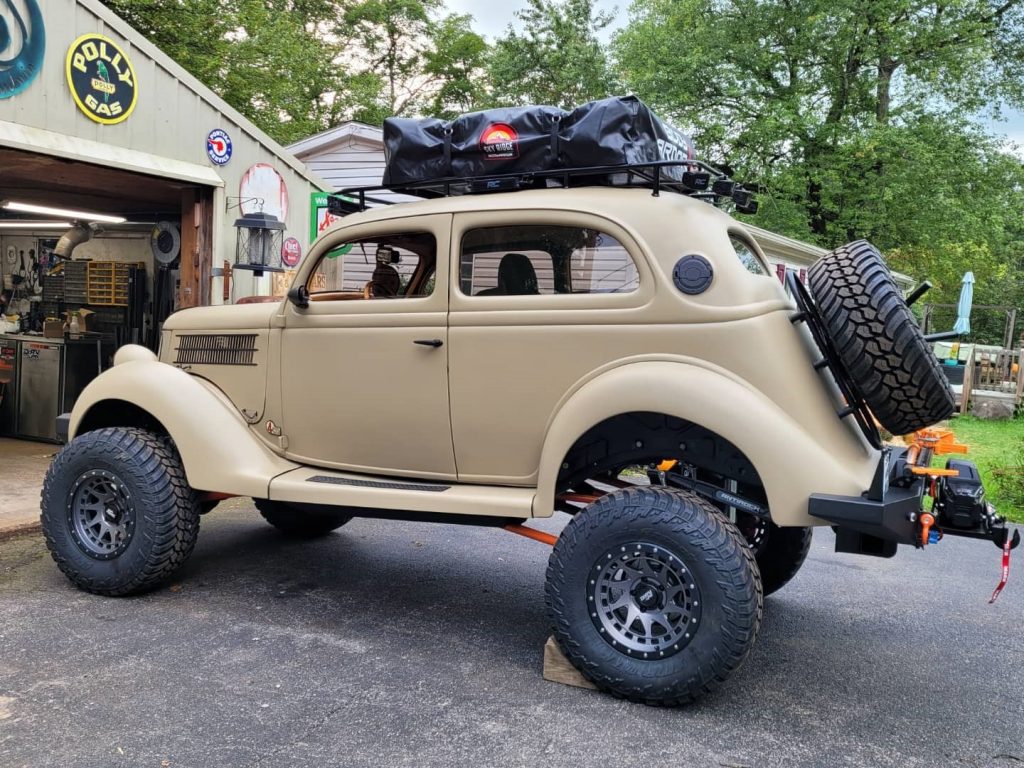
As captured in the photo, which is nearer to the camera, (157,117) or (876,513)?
(876,513)

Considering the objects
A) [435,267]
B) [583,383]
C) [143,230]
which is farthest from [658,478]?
[143,230]

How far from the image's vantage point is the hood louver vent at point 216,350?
4.57m

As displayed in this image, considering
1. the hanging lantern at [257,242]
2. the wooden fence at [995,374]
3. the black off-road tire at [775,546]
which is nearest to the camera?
the black off-road tire at [775,546]

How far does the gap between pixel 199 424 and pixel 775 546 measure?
10.7ft

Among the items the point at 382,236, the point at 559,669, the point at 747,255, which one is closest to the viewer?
the point at 559,669

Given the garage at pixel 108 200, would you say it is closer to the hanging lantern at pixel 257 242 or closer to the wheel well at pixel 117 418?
the hanging lantern at pixel 257 242

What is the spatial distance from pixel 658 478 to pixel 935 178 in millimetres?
16280

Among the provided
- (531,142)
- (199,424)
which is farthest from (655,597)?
(199,424)

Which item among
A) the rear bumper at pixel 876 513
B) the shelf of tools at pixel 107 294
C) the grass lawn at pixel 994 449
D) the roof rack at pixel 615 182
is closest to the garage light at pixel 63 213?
the shelf of tools at pixel 107 294

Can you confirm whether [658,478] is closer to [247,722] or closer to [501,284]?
[501,284]

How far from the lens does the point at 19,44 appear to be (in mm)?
6305

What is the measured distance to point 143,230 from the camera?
1108 cm

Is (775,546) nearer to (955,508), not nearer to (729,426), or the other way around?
(955,508)

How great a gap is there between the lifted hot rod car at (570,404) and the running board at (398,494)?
1 centimetres
